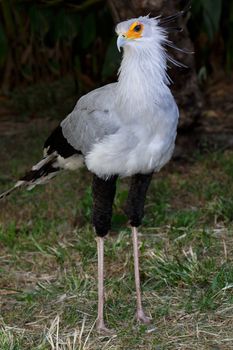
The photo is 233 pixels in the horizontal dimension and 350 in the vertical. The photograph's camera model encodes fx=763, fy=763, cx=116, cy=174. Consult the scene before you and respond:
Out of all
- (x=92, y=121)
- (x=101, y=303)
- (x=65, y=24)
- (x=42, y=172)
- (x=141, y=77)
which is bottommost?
(x=65, y=24)

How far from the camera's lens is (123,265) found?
423 centimetres

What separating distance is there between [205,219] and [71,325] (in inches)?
58.1

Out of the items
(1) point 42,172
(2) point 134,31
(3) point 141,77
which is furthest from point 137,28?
(1) point 42,172

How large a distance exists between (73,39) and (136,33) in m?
3.84

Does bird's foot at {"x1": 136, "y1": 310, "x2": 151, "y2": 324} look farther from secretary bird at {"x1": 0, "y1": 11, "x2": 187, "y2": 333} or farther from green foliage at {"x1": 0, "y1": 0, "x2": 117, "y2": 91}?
green foliage at {"x1": 0, "y1": 0, "x2": 117, "y2": 91}

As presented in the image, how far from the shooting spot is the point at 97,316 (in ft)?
12.1

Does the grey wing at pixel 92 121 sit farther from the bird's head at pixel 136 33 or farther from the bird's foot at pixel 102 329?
the bird's foot at pixel 102 329

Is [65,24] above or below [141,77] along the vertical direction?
below

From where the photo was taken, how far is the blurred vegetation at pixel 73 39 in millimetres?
6742

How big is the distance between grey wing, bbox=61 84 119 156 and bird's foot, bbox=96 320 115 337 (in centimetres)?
80

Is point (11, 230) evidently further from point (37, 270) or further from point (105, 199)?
point (105, 199)

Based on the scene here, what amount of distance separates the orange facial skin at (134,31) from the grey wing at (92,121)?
1.00ft

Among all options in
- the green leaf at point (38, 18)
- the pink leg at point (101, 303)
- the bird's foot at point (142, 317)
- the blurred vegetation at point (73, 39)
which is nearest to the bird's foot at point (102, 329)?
the pink leg at point (101, 303)

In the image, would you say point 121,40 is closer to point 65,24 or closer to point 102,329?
point 102,329
